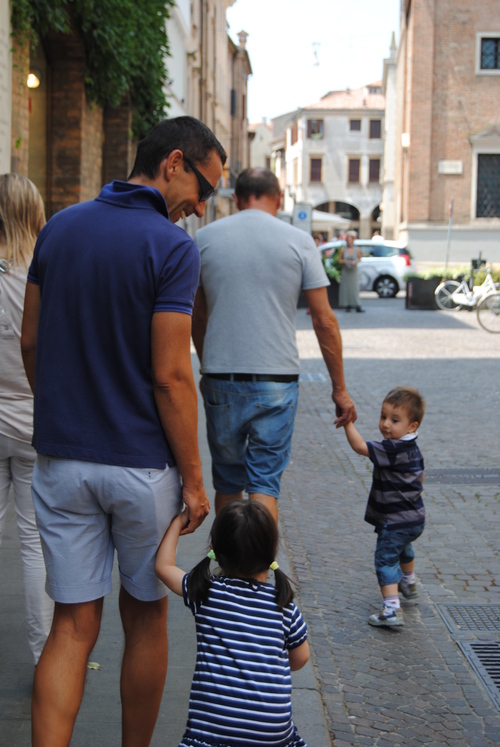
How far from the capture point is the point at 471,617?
15.2 feet

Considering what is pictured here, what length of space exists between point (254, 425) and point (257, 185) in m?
1.09

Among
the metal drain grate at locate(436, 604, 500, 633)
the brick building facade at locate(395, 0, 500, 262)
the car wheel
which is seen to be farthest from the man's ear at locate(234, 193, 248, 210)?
the brick building facade at locate(395, 0, 500, 262)

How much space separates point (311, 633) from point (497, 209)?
113ft

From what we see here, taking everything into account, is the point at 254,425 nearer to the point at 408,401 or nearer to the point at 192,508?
the point at 408,401

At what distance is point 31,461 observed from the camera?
367 centimetres

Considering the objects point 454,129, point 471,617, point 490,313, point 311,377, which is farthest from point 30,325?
point 454,129

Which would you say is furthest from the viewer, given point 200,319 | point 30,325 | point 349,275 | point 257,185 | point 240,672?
point 349,275

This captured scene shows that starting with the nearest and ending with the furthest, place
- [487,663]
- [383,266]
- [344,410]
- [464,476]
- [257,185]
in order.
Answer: [487,663] → [344,410] → [257,185] → [464,476] → [383,266]

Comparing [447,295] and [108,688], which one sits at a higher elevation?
[447,295]

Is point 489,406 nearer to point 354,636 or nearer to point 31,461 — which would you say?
point 354,636

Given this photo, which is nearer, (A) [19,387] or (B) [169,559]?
(B) [169,559]

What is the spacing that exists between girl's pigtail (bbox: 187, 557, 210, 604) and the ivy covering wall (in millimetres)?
8453

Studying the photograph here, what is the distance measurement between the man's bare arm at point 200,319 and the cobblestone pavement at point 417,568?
4.32 ft

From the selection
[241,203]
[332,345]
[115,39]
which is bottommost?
[332,345]
